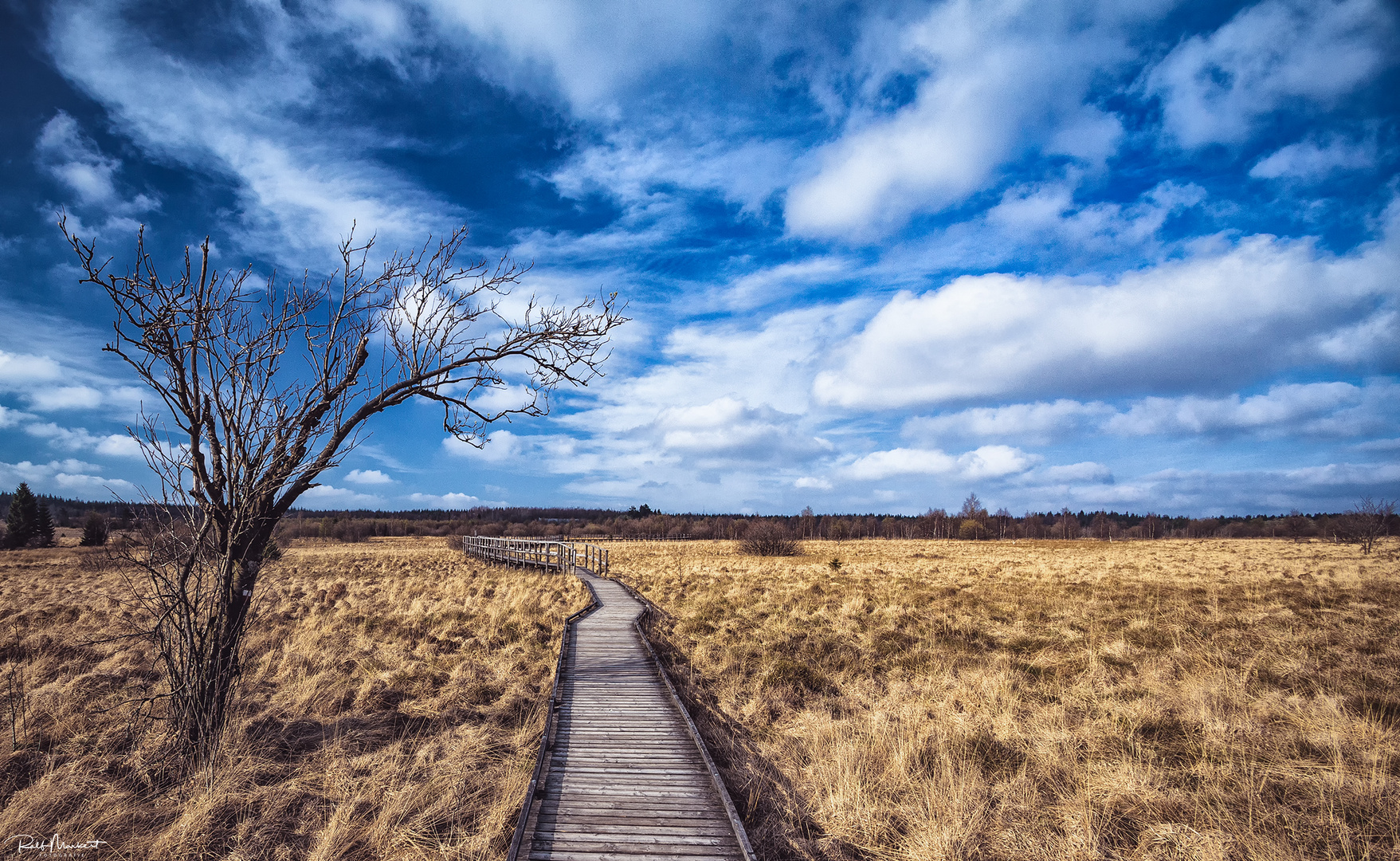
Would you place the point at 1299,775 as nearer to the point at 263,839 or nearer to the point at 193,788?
the point at 263,839

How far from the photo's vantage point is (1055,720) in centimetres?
927

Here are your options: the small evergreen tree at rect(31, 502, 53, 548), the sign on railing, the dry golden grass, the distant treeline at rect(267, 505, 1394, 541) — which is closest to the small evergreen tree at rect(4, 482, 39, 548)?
the small evergreen tree at rect(31, 502, 53, 548)

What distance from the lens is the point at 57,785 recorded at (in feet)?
19.9

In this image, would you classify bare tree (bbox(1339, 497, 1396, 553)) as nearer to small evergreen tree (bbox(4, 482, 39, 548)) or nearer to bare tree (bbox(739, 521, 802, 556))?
bare tree (bbox(739, 521, 802, 556))

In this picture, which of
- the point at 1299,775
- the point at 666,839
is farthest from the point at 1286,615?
the point at 666,839

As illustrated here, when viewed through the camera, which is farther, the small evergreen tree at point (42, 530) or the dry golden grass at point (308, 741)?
the small evergreen tree at point (42, 530)

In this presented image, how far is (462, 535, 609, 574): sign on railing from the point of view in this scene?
28375 mm

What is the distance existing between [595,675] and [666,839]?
5531 mm

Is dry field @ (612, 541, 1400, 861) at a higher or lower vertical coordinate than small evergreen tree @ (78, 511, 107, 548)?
lower

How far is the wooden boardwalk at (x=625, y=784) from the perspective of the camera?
16.6 ft

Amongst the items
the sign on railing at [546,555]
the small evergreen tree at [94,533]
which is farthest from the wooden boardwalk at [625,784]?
the small evergreen tree at [94,533]

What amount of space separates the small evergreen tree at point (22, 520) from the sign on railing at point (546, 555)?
124 ft

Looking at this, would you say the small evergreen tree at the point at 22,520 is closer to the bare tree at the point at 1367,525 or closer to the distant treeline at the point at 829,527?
the distant treeline at the point at 829,527

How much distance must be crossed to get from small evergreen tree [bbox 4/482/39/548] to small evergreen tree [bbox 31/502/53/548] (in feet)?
0.34
